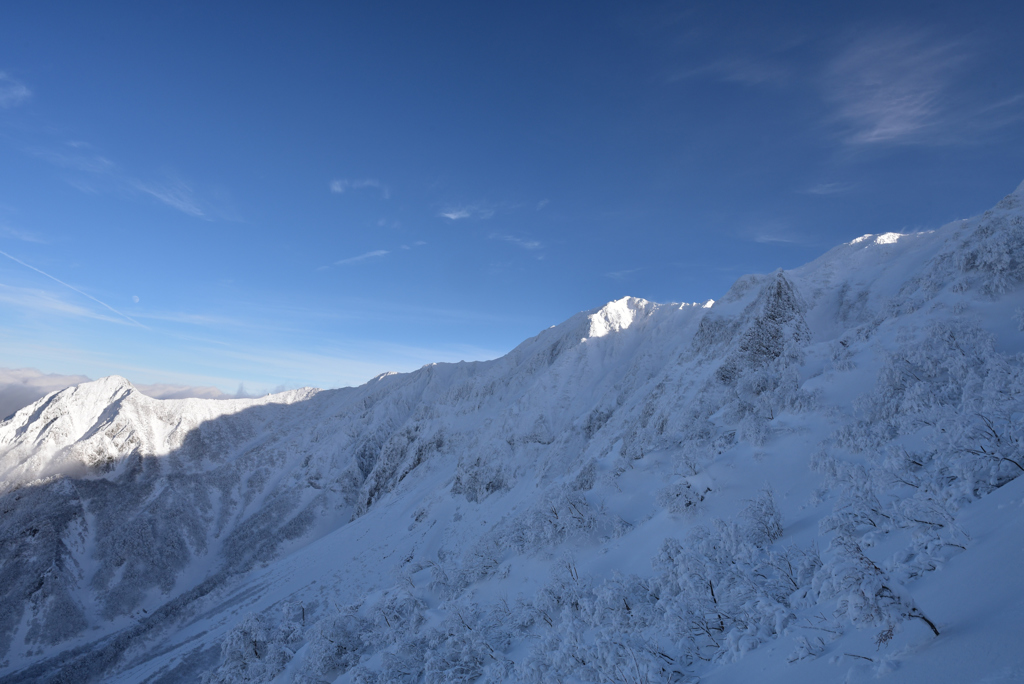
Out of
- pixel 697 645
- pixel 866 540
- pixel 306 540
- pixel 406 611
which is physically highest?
pixel 866 540

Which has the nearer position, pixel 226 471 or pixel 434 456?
pixel 434 456

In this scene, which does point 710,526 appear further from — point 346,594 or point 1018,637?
point 346,594

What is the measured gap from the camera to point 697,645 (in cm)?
995

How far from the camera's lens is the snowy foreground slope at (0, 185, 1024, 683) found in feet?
25.8

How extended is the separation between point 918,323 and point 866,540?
64.4ft

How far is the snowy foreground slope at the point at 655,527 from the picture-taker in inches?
310

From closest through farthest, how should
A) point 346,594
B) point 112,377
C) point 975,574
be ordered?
1. point 975,574
2. point 346,594
3. point 112,377

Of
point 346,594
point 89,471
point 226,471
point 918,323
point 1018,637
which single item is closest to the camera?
point 1018,637

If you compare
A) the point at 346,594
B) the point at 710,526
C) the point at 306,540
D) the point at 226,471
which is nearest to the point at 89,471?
the point at 226,471

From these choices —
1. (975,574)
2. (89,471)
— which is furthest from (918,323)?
(89,471)

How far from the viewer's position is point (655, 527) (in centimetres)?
1989

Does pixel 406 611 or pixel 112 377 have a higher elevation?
pixel 112 377

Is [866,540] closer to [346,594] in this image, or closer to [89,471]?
[346,594]

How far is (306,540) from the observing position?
276 ft
